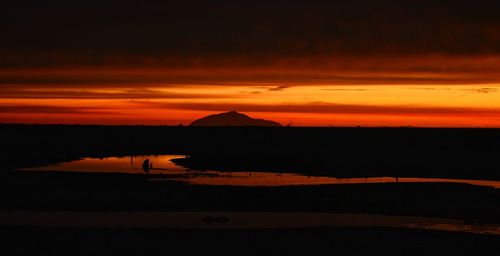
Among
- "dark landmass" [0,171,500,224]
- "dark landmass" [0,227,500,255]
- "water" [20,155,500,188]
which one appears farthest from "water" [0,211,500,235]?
"water" [20,155,500,188]

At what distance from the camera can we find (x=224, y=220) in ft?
85.6

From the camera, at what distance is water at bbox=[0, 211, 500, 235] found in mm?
24828

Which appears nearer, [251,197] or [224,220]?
[224,220]

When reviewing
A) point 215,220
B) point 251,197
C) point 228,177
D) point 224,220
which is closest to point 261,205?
point 251,197

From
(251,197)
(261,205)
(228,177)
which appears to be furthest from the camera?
(228,177)

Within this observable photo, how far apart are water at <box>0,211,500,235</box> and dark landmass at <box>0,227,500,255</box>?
149cm

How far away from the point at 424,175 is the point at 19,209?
2816 cm

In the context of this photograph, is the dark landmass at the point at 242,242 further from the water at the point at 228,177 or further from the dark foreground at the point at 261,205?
the water at the point at 228,177

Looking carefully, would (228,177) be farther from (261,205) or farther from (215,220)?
(215,220)

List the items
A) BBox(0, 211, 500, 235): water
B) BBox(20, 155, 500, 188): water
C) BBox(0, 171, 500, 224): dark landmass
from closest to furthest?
1. BBox(0, 211, 500, 235): water
2. BBox(0, 171, 500, 224): dark landmass
3. BBox(20, 155, 500, 188): water

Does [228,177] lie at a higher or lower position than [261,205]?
higher

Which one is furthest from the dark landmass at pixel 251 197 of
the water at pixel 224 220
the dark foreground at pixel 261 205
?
the water at pixel 224 220

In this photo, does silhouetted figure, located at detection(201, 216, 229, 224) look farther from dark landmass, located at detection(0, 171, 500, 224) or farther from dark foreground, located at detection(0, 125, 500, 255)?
dark landmass, located at detection(0, 171, 500, 224)

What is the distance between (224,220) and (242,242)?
189 inches
